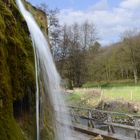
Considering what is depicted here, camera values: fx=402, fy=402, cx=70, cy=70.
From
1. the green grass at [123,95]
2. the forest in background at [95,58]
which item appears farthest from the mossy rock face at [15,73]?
the forest in background at [95,58]

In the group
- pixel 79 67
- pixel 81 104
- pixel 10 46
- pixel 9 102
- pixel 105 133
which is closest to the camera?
pixel 9 102

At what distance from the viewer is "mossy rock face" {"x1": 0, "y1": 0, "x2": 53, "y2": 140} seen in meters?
6.23

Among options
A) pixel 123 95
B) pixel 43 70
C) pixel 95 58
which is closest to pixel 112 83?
pixel 95 58

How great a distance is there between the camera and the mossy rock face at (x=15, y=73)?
20.5ft

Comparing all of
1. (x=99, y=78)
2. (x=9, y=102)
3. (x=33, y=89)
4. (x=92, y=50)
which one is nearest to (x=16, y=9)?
(x=33, y=89)

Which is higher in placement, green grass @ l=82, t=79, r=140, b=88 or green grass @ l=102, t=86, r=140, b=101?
green grass @ l=82, t=79, r=140, b=88

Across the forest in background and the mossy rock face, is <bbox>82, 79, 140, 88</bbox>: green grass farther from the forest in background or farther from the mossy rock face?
the mossy rock face

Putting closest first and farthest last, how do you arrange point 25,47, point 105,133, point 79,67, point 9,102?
point 9,102 → point 25,47 → point 105,133 → point 79,67

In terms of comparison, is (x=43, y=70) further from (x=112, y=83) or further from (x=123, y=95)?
(x=112, y=83)

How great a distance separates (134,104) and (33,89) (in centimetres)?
2398

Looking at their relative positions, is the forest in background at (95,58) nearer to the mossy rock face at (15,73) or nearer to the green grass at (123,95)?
the green grass at (123,95)

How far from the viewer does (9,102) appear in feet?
20.8

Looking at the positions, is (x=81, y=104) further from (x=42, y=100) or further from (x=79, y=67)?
(x=42, y=100)

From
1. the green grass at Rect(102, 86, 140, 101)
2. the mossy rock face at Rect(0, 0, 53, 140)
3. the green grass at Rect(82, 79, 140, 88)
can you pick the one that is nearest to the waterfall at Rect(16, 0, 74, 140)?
the mossy rock face at Rect(0, 0, 53, 140)
